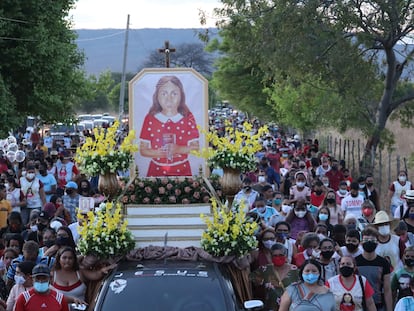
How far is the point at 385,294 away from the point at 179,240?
2.40 metres

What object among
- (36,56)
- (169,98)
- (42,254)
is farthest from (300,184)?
(36,56)

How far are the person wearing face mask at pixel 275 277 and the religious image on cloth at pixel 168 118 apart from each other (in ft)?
8.43

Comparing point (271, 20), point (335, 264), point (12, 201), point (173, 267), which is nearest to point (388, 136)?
point (271, 20)

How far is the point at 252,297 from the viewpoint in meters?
10.2

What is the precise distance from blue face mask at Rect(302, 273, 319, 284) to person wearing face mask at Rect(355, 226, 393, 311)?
1.51 metres

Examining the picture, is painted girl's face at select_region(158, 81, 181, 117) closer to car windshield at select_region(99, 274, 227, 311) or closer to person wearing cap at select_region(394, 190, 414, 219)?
car windshield at select_region(99, 274, 227, 311)

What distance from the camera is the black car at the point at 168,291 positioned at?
836cm

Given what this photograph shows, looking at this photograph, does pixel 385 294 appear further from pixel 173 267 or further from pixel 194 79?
pixel 194 79

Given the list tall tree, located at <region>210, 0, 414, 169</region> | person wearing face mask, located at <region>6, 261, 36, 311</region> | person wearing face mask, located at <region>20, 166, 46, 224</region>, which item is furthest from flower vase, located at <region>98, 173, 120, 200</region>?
tall tree, located at <region>210, 0, 414, 169</region>

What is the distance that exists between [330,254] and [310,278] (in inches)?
66.1

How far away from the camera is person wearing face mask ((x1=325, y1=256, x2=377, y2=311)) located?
29.7ft

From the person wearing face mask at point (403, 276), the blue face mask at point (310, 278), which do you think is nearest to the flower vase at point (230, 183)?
the person wearing face mask at point (403, 276)

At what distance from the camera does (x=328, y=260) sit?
10.2m

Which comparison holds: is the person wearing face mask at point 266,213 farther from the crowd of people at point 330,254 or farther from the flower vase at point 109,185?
the flower vase at point 109,185
